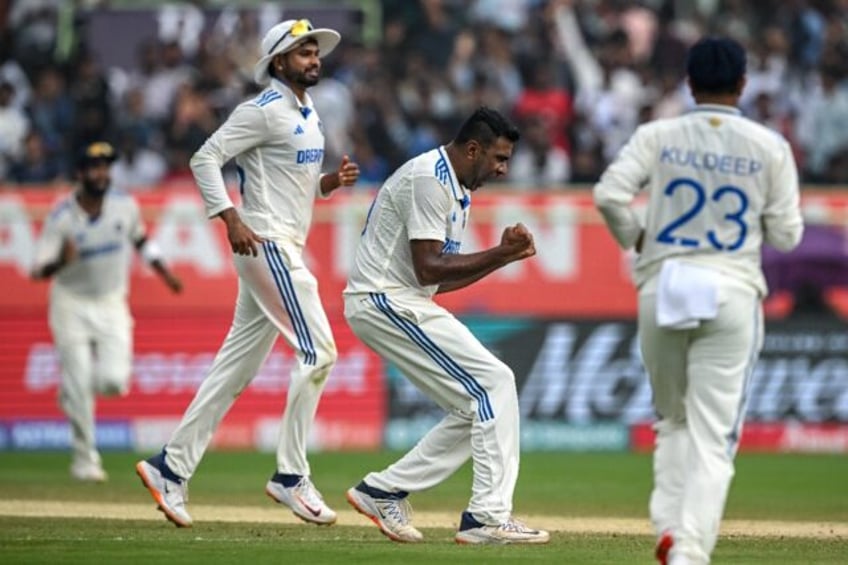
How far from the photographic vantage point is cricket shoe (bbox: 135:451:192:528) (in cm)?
1189

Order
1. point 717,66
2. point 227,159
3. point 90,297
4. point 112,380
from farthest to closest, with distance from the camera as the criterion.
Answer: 1. point 90,297
2. point 112,380
3. point 227,159
4. point 717,66

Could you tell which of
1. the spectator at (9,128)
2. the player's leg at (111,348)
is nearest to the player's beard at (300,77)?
the player's leg at (111,348)

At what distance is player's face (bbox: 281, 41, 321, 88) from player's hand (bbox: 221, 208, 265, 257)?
105 centimetres

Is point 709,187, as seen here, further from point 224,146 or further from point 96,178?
point 96,178

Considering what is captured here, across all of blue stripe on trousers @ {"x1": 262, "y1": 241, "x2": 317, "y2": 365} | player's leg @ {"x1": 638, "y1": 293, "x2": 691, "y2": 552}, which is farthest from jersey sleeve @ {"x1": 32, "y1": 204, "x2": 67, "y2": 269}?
player's leg @ {"x1": 638, "y1": 293, "x2": 691, "y2": 552}

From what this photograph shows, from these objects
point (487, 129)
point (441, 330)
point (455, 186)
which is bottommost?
point (441, 330)

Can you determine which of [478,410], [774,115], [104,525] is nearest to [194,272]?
[774,115]

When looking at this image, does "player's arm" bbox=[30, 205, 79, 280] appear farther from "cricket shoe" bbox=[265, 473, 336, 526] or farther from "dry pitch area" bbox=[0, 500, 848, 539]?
"cricket shoe" bbox=[265, 473, 336, 526]

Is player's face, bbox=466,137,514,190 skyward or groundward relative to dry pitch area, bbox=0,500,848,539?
skyward

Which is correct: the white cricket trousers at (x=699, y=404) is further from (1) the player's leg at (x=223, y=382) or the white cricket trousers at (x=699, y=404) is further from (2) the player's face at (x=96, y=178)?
(2) the player's face at (x=96, y=178)

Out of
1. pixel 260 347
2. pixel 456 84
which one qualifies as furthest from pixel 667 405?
pixel 456 84

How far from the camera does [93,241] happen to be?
57.6 ft

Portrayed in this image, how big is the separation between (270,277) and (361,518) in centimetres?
219

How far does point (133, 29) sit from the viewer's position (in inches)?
967
